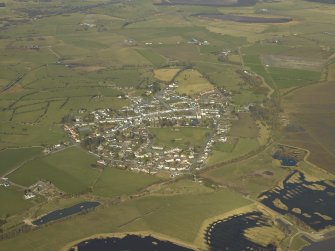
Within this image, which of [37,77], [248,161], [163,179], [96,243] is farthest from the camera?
[37,77]

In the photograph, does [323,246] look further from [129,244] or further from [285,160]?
[285,160]

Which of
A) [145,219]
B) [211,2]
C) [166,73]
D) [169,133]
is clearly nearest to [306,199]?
[145,219]

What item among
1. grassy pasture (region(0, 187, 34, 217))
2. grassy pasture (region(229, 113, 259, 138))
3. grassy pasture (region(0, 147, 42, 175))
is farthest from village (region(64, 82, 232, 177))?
grassy pasture (region(0, 187, 34, 217))

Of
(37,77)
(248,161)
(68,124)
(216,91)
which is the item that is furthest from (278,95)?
(37,77)

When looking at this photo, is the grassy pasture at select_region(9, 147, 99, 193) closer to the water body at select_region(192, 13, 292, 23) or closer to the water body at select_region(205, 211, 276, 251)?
the water body at select_region(205, 211, 276, 251)

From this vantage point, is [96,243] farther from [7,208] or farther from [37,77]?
[37,77]

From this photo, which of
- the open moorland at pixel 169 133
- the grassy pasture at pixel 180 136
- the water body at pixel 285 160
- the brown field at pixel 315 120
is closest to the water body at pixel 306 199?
the open moorland at pixel 169 133
